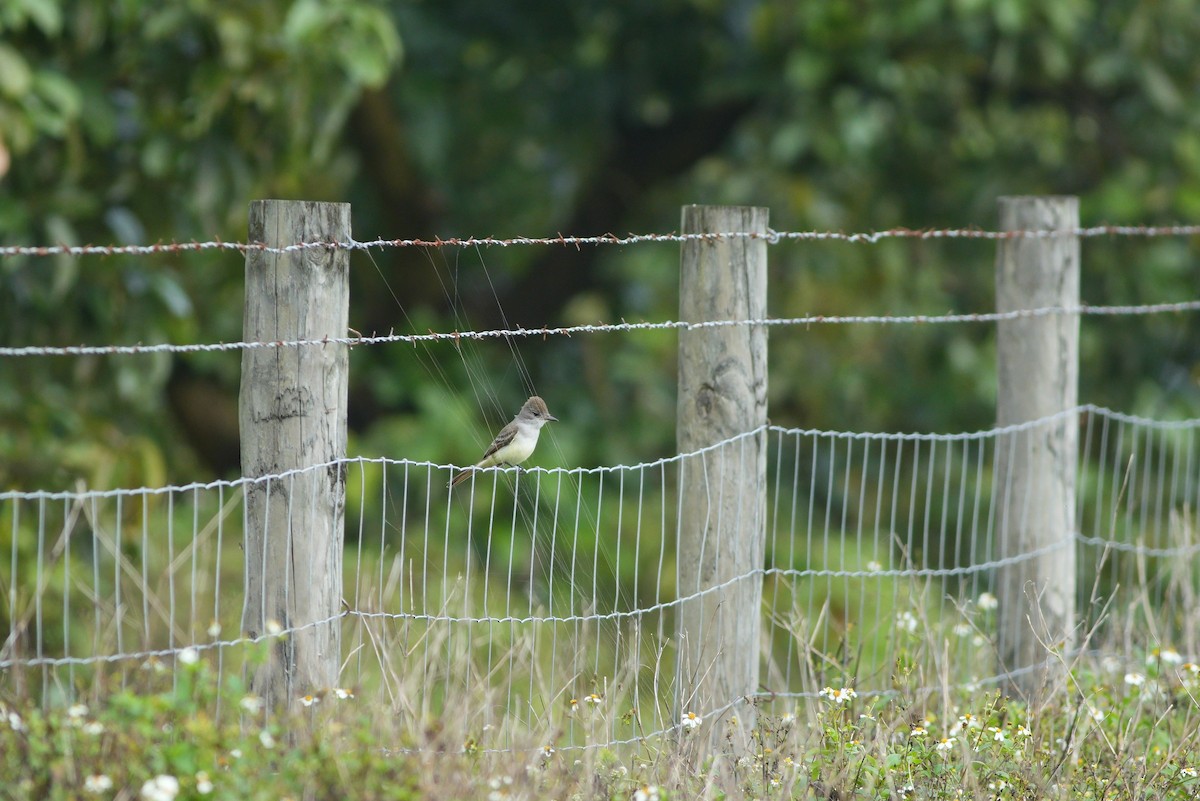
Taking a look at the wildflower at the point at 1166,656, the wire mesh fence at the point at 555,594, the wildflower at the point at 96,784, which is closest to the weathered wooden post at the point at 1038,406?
the wire mesh fence at the point at 555,594

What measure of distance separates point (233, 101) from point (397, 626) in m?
3.08

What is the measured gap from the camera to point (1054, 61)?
316 inches

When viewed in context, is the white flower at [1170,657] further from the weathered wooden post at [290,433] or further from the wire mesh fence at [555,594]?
the weathered wooden post at [290,433]

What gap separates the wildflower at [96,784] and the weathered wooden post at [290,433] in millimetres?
632

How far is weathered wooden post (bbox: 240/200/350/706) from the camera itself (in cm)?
339

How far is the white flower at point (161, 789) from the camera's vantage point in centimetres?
271

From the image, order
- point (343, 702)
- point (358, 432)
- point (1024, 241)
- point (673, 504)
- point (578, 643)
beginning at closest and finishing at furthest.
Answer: point (343, 702), point (578, 643), point (1024, 241), point (673, 504), point (358, 432)

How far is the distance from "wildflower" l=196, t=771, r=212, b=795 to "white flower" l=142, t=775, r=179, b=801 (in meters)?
0.04

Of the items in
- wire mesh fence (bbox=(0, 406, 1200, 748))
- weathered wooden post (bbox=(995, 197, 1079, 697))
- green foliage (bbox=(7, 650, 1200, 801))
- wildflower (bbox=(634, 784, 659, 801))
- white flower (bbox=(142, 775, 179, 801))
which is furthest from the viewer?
weathered wooden post (bbox=(995, 197, 1079, 697))

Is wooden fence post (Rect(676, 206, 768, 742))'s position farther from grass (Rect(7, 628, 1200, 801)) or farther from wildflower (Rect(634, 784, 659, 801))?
wildflower (Rect(634, 784, 659, 801))

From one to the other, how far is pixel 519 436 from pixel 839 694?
105 centimetres

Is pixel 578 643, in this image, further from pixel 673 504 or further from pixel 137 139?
pixel 673 504

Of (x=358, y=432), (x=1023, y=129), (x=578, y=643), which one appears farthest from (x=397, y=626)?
(x=1023, y=129)

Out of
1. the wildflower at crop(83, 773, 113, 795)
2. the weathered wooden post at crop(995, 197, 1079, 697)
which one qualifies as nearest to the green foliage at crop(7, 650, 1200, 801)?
the wildflower at crop(83, 773, 113, 795)
